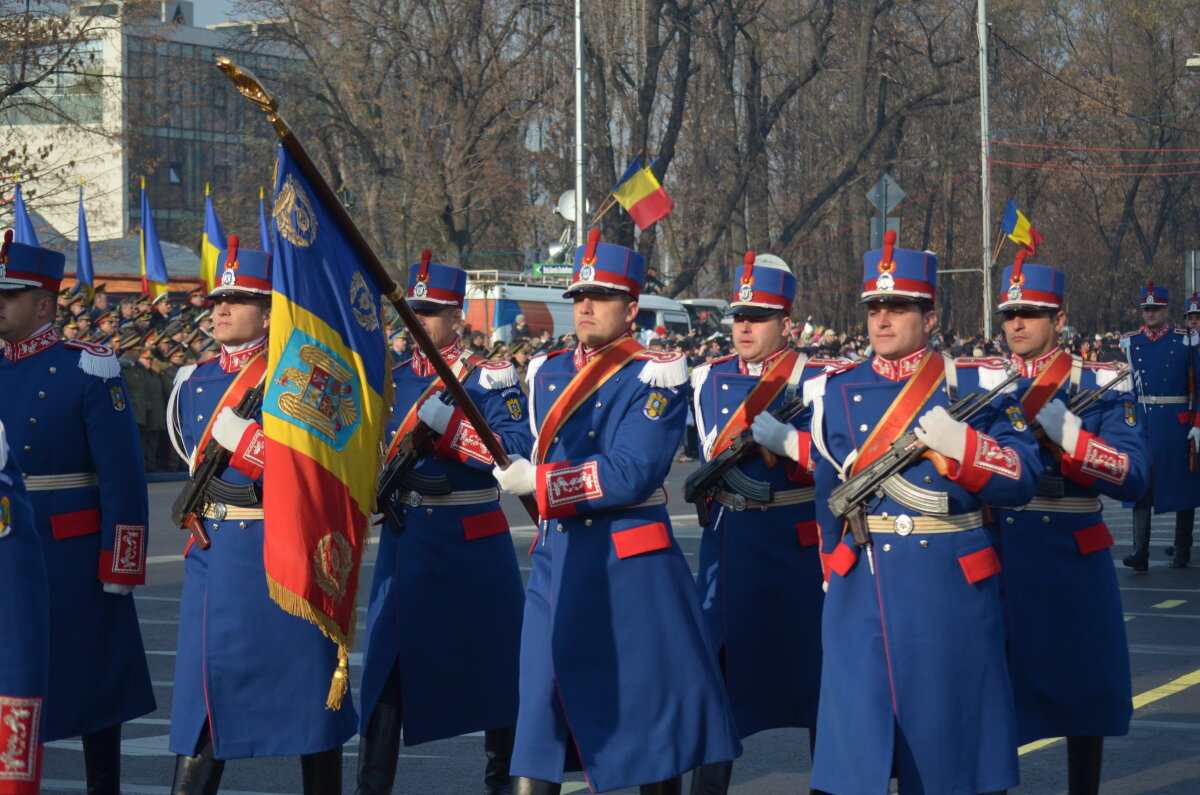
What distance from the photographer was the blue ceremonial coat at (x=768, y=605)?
289 inches

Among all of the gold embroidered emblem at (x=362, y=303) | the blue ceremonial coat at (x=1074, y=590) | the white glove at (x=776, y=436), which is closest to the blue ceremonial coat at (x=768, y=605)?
the white glove at (x=776, y=436)

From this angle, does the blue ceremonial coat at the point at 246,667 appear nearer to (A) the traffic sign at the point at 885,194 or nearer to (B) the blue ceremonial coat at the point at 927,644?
(B) the blue ceremonial coat at the point at 927,644

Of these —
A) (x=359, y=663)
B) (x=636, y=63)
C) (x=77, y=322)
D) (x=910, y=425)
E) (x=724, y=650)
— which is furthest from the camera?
(x=636, y=63)

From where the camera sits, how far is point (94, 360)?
6902 mm

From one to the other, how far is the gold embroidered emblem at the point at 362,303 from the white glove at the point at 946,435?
1822 mm

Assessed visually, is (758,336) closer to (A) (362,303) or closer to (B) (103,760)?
(A) (362,303)

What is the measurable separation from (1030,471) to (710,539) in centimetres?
202

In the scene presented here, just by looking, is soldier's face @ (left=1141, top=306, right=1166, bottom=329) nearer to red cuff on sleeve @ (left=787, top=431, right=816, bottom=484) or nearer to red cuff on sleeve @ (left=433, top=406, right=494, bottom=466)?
red cuff on sleeve @ (left=787, top=431, right=816, bottom=484)

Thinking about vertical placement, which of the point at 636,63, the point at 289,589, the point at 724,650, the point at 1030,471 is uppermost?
the point at 636,63

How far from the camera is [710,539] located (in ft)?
24.8

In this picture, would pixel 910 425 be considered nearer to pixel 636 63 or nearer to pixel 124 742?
pixel 124 742

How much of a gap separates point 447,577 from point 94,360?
1665mm

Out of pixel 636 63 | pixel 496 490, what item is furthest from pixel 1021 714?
pixel 636 63

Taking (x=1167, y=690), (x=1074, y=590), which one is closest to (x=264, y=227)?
(x=1167, y=690)
